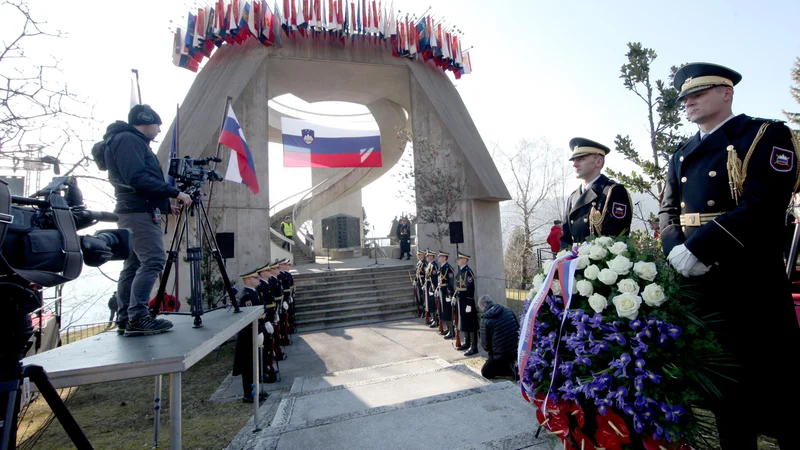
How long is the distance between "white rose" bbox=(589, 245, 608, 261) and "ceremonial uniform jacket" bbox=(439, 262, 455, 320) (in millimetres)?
8022

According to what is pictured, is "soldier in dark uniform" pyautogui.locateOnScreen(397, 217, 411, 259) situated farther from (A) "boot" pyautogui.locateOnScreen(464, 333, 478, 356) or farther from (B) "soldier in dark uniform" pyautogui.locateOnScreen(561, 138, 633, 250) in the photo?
(B) "soldier in dark uniform" pyautogui.locateOnScreen(561, 138, 633, 250)

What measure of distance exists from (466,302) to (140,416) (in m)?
6.45

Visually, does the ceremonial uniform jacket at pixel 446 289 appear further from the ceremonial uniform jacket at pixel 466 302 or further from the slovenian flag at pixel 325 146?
the slovenian flag at pixel 325 146

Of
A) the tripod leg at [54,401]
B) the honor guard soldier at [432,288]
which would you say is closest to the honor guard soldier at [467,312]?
the honor guard soldier at [432,288]

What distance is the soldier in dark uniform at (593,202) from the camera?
10.5 ft

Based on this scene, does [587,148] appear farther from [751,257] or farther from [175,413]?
[175,413]

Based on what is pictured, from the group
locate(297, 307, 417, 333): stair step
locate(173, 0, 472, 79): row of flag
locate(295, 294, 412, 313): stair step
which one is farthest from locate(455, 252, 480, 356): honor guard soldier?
locate(173, 0, 472, 79): row of flag

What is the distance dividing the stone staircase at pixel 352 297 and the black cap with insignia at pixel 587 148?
9.84 meters

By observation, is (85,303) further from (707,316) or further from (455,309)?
(707,316)

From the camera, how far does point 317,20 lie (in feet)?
43.2

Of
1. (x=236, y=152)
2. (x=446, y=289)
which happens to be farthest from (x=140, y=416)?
(x=446, y=289)

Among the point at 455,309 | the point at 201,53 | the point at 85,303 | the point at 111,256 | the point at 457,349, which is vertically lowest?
the point at 457,349

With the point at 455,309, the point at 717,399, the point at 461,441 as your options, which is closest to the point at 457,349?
the point at 455,309

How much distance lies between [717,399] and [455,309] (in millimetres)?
7579
